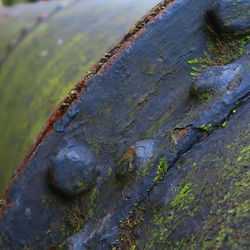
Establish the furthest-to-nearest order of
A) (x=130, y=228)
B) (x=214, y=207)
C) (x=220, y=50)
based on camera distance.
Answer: (x=220, y=50) → (x=130, y=228) → (x=214, y=207)

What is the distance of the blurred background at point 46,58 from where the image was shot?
1.86m

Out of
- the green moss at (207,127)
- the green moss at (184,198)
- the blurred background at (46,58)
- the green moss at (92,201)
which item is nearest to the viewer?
the green moss at (184,198)

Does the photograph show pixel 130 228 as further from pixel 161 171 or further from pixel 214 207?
pixel 214 207

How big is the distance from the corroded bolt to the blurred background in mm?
497

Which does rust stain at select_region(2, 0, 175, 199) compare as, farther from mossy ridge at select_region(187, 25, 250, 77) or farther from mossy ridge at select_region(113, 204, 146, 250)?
mossy ridge at select_region(113, 204, 146, 250)

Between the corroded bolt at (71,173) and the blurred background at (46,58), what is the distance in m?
0.50

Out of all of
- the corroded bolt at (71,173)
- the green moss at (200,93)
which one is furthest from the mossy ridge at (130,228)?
the green moss at (200,93)

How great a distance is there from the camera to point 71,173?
4.24 ft

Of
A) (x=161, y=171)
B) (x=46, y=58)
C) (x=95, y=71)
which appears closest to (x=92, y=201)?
(x=161, y=171)

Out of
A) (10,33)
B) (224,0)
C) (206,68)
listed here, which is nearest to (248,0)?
(224,0)

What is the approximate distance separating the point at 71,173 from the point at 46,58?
108 centimetres

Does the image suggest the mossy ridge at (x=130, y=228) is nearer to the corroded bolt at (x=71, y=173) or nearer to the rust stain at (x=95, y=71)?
the corroded bolt at (x=71, y=173)

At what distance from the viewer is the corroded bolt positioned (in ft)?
4.23

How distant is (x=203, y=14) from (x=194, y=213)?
0.69 metres
